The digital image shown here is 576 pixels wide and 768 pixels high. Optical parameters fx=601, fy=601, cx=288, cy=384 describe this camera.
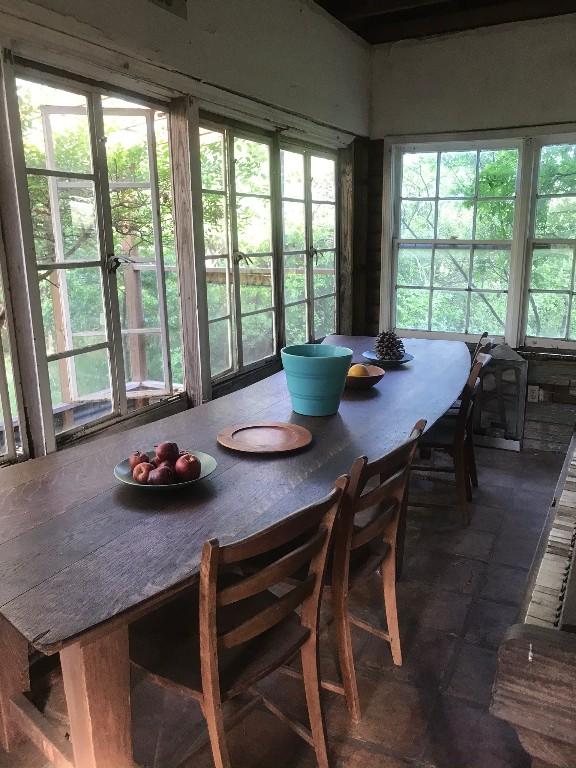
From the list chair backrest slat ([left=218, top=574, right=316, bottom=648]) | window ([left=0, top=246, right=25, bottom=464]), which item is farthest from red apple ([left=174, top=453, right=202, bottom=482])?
window ([left=0, top=246, right=25, bottom=464])

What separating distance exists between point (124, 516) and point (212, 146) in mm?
2517

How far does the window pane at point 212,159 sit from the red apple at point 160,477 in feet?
7.01

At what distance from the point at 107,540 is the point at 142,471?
0.96 feet

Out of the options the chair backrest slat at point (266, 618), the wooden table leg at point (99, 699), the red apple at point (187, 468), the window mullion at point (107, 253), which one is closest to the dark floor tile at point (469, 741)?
the chair backrest slat at point (266, 618)

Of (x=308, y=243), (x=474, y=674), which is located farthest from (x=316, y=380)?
(x=308, y=243)

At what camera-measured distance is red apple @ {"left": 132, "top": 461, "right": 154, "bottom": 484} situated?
1757 millimetres

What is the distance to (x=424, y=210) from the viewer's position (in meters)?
4.91

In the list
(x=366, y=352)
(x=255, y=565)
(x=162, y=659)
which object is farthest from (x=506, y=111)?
(x=162, y=659)

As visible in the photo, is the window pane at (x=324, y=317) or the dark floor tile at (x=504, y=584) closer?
the dark floor tile at (x=504, y=584)

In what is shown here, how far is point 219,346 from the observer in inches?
146

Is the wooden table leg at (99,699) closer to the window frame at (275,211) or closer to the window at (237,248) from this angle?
the window frame at (275,211)

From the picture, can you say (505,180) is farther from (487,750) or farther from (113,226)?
(487,750)

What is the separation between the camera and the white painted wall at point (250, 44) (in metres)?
2.43

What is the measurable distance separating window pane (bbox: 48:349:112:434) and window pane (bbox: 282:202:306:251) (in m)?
1.88
